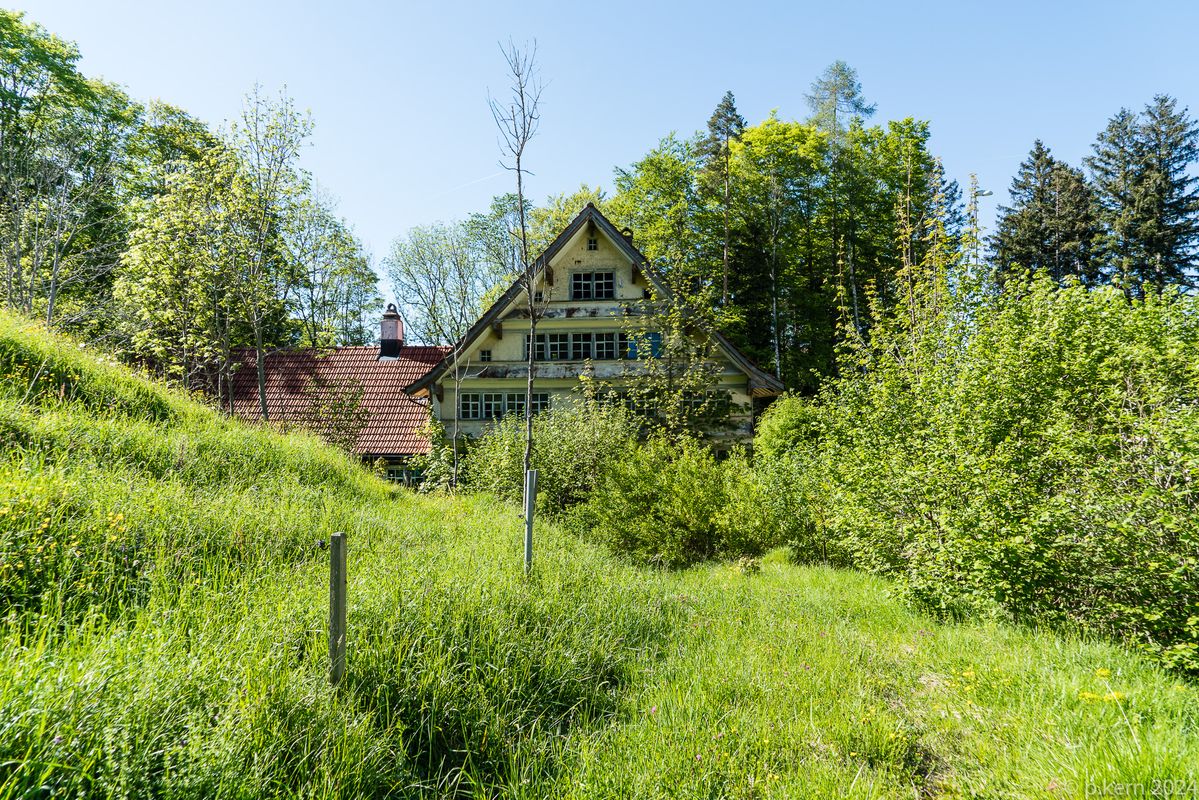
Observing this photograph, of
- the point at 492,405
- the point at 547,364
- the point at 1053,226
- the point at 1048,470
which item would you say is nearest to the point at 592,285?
the point at 547,364

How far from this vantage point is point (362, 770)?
8.19ft

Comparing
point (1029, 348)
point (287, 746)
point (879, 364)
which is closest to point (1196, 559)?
point (1029, 348)

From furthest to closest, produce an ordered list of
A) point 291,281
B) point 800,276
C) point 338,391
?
point 800,276, point 338,391, point 291,281

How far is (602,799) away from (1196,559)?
4475 mm

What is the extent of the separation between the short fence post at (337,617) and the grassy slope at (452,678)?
11 centimetres

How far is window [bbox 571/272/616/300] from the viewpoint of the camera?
1695cm

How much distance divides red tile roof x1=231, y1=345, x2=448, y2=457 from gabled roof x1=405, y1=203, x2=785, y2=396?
179 cm

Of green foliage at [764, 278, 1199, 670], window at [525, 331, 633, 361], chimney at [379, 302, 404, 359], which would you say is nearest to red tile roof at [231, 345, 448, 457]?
chimney at [379, 302, 404, 359]

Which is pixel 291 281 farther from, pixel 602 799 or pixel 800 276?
pixel 800 276

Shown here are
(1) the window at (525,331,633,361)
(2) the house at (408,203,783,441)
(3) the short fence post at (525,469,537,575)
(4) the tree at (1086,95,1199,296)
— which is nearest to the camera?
(3) the short fence post at (525,469,537,575)

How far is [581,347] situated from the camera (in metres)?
17.1

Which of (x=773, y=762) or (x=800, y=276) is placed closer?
(x=773, y=762)

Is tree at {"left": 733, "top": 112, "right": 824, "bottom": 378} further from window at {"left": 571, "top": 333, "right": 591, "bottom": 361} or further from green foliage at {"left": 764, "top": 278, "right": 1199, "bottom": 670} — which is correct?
green foliage at {"left": 764, "top": 278, "right": 1199, "bottom": 670}

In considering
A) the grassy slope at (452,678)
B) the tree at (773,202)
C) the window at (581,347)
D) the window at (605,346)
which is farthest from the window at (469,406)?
the tree at (773,202)
